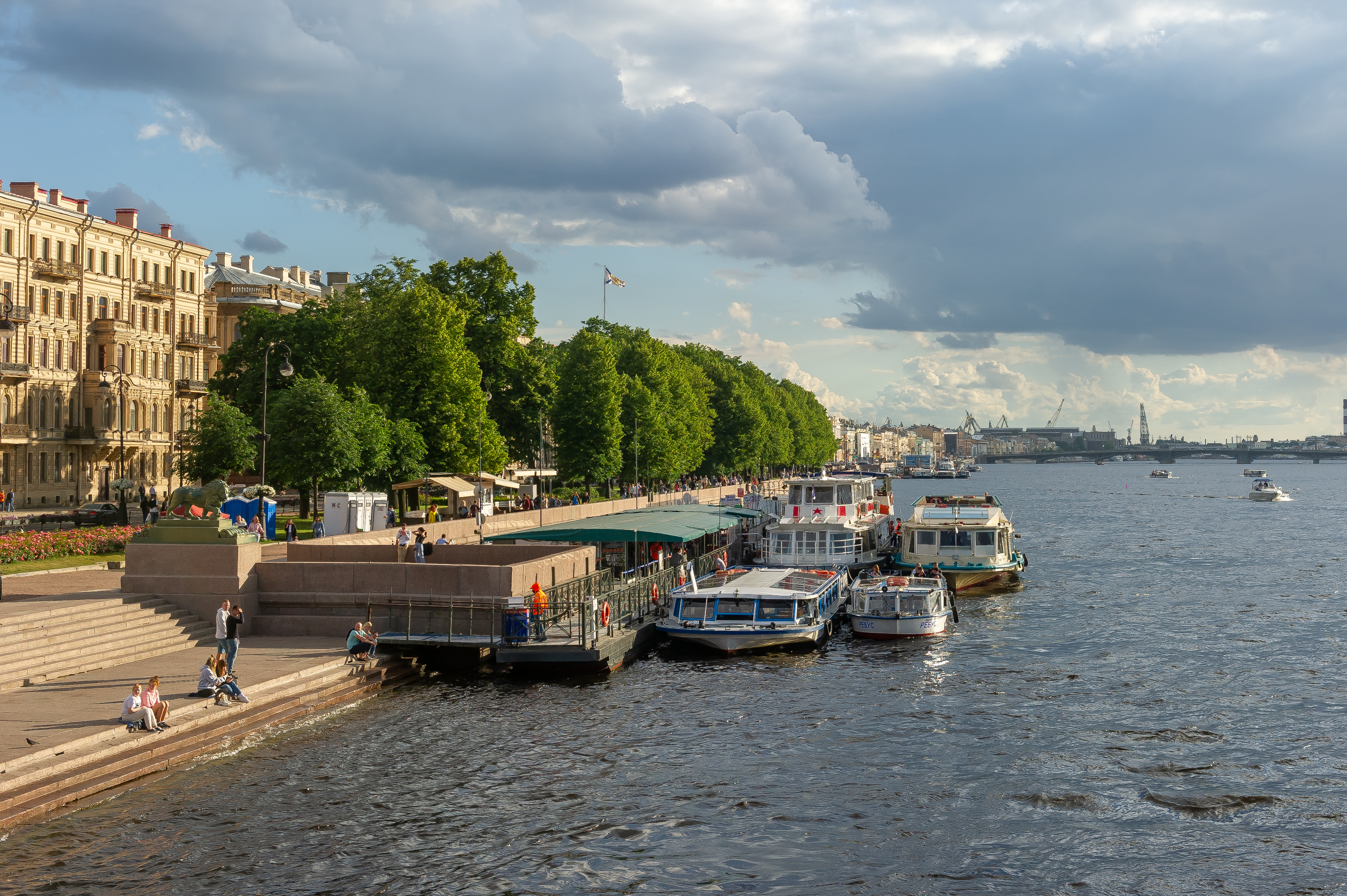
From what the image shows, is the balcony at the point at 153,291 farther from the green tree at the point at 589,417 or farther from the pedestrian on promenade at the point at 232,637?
the pedestrian on promenade at the point at 232,637

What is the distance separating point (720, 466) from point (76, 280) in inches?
2990

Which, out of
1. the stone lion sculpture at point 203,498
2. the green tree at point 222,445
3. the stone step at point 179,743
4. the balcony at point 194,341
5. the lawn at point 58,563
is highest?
the balcony at point 194,341

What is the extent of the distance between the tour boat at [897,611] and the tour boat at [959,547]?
1234cm

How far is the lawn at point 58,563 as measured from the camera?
1640 inches

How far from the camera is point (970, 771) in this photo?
27.7 m

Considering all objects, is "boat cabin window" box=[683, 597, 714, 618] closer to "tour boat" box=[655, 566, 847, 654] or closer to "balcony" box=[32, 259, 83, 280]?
"tour boat" box=[655, 566, 847, 654]

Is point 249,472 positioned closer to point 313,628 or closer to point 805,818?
point 313,628

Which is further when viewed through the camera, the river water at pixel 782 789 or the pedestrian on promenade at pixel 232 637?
the pedestrian on promenade at pixel 232 637

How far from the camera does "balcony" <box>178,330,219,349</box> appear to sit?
9862 centimetres

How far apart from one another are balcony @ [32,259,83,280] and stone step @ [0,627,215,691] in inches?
2298

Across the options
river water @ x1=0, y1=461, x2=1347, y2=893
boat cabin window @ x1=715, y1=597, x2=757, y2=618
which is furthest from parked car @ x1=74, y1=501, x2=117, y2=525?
river water @ x1=0, y1=461, x2=1347, y2=893

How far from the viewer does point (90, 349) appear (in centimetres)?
8819

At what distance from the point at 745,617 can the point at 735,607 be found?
51 centimetres

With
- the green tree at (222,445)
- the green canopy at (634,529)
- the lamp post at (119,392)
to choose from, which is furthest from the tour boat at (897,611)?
the lamp post at (119,392)
